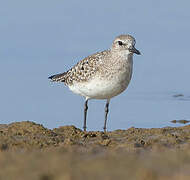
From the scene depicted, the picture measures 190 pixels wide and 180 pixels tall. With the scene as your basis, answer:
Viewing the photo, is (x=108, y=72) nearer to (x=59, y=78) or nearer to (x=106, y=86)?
(x=106, y=86)

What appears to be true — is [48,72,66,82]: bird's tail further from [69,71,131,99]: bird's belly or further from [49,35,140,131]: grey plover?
[69,71,131,99]: bird's belly

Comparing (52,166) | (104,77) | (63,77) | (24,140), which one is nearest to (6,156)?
(52,166)

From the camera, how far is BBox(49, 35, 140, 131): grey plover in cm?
1151

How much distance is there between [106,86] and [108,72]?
32 cm

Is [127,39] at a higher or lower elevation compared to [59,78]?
higher

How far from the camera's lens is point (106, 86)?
1145cm

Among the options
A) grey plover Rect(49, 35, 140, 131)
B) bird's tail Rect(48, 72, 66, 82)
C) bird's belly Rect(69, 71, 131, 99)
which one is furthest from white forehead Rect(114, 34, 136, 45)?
bird's tail Rect(48, 72, 66, 82)

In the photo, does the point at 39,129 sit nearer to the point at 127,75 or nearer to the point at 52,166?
the point at 127,75

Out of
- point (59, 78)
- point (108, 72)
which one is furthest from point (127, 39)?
point (59, 78)

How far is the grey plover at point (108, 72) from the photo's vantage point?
11.5 metres

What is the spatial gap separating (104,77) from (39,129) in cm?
197

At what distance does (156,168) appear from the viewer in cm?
521

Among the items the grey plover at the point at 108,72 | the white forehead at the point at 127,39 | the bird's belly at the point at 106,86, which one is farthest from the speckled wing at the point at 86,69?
the white forehead at the point at 127,39

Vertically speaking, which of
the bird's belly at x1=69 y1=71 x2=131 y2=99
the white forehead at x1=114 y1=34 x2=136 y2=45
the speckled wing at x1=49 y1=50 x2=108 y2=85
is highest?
the white forehead at x1=114 y1=34 x2=136 y2=45
